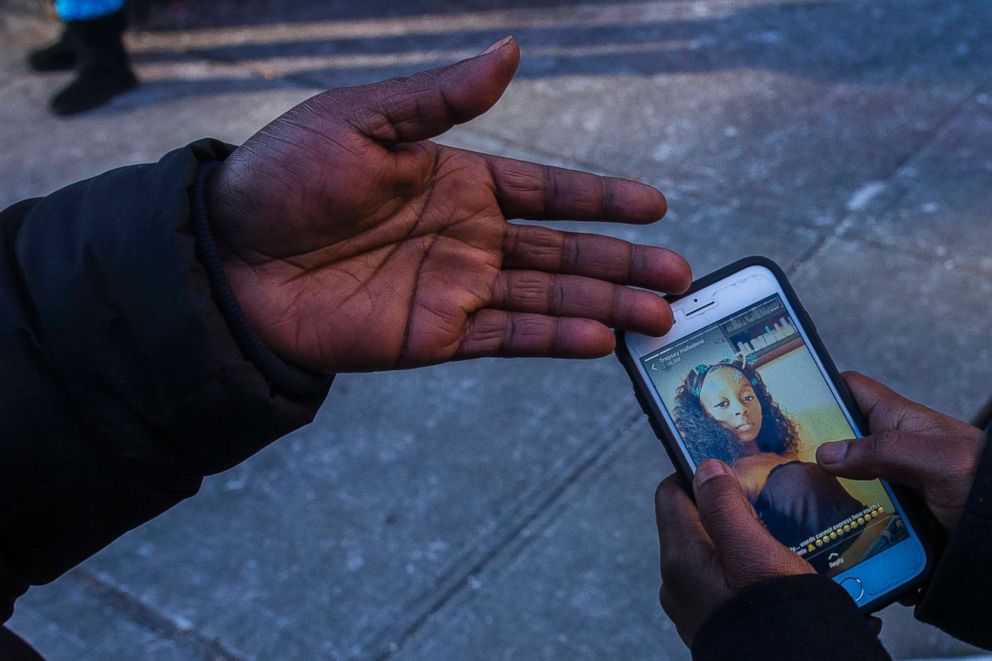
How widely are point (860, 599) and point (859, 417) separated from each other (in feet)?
0.94

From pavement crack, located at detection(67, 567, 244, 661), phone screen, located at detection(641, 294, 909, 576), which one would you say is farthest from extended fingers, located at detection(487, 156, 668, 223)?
pavement crack, located at detection(67, 567, 244, 661)

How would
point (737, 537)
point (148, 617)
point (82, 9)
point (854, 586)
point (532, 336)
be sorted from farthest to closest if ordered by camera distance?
point (82, 9)
point (148, 617)
point (532, 336)
point (854, 586)
point (737, 537)

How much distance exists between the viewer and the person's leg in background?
4.49 metres

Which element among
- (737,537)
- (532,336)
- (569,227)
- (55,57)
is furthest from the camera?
(55,57)

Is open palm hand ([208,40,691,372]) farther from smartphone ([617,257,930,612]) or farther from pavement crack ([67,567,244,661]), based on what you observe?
pavement crack ([67,567,244,661])

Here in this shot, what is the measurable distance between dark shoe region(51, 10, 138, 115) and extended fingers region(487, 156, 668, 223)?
3.17 m

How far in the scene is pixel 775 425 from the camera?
5.74 feet

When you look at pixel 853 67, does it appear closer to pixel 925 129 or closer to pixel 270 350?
pixel 925 129

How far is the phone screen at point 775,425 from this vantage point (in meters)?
1.69

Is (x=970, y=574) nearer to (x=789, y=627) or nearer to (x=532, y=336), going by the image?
(x=789, y=627)

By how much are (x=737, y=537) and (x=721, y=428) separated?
362mm

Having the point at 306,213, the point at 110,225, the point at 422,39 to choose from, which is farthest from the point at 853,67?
the point at 110,225

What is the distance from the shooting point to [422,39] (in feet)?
15.5

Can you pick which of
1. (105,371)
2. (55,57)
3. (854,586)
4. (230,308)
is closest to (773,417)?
(854,586)
